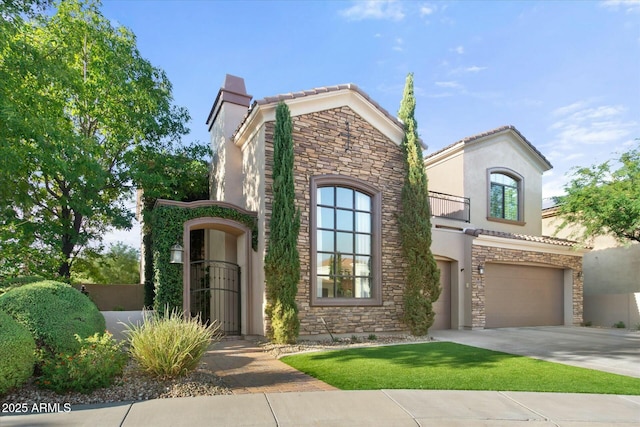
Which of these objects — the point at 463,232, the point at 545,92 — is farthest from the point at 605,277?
the point at 545,92

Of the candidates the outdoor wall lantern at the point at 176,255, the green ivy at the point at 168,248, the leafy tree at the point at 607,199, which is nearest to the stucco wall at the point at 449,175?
the leafy tree at the point at 607,199

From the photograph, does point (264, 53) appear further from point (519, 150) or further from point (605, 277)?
point (605, 277)

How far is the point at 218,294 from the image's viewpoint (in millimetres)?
12469

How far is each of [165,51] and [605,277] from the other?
831 inches

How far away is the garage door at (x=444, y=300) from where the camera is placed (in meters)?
14.3

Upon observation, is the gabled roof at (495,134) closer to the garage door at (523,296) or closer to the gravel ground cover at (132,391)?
the garage door at (523,296)

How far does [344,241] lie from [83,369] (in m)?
7.68

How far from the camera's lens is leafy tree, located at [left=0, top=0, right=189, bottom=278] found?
903 centimetres

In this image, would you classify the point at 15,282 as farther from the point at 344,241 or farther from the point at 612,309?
the point at 612,309

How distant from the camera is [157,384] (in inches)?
225

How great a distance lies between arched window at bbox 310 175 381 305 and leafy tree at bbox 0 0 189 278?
6.56 metres

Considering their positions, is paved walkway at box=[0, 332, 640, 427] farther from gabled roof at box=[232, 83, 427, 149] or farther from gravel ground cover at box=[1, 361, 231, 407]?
gabled roof at box=[232, 83, 427, 149]

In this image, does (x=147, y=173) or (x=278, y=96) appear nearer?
(x=278, y=96)

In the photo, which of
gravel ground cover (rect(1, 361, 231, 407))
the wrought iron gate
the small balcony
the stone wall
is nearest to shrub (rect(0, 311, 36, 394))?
gravel ground cover (rect(1, 361, 231, 407))
